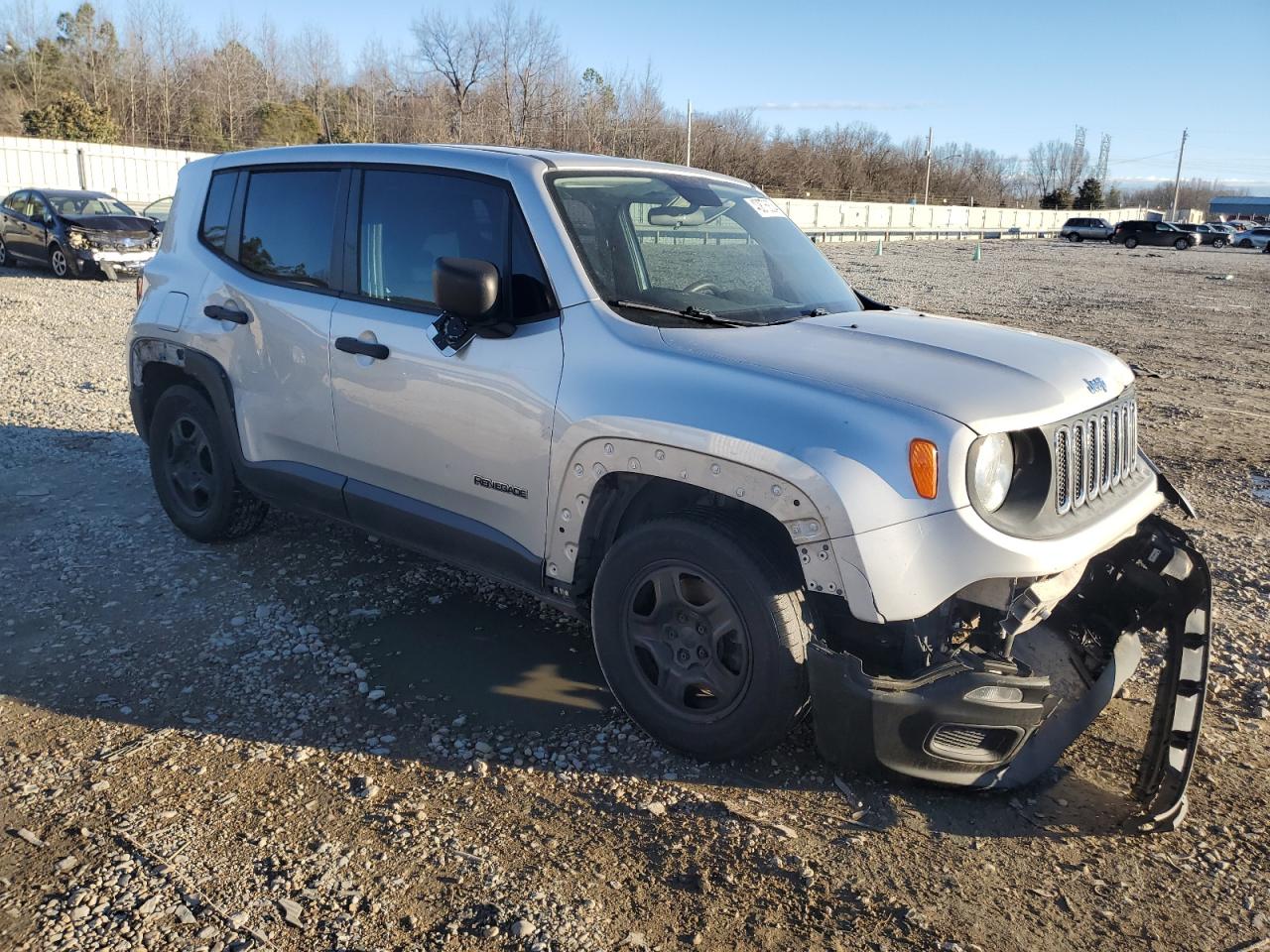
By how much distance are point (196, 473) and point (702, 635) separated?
132 inches

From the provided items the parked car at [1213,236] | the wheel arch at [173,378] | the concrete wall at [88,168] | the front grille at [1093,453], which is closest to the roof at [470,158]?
the wheel arch at [173,378]

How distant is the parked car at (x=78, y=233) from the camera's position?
17.5 meters

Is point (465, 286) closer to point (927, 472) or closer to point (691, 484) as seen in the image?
point (691, 484)

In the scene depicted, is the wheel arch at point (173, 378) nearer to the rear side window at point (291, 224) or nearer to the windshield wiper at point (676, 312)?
the rear side window at point (291, 224)

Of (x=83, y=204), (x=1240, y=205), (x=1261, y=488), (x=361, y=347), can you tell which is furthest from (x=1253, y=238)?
(x=1240, y=205)

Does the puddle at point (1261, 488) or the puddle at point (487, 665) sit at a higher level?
the puddle at point (1261, 488)

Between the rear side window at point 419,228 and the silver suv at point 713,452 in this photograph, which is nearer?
the silver suv at point 713,452

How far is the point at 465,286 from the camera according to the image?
11.3 feet

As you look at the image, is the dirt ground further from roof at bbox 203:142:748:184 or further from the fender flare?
roof at bbox 203:142:748:184

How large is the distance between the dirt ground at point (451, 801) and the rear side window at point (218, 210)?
1.65 metres

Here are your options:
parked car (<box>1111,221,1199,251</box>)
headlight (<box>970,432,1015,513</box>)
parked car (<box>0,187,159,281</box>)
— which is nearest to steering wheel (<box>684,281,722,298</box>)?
headlight (<box>970,432,1015,513</box>)

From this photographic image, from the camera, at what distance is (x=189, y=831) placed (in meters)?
3.03

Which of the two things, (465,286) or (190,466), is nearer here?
(465,286)

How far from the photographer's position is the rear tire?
513 centimetres
